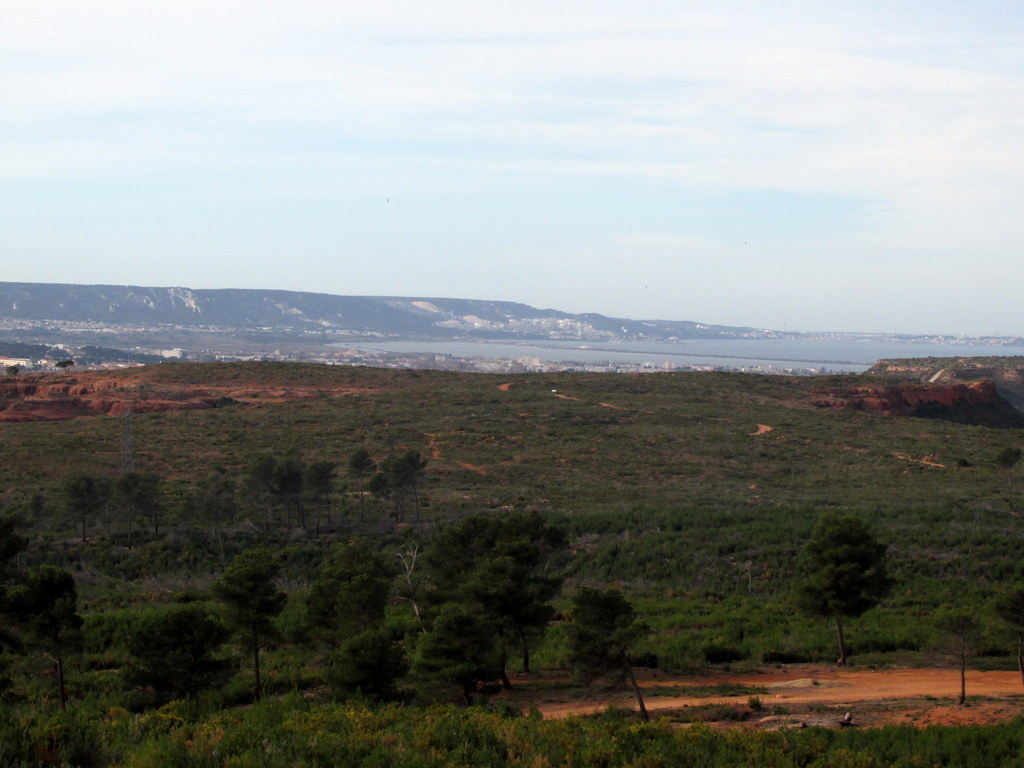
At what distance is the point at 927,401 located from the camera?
6650 cm

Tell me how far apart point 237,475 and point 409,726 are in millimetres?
29582

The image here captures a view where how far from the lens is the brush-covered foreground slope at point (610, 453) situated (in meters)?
26.7

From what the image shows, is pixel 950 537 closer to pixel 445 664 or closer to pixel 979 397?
pixel 445 664

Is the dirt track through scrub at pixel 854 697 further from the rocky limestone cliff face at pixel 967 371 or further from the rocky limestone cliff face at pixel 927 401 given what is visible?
the rocky limestone cliff face at pixel 967 371

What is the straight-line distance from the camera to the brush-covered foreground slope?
26734 millimetres

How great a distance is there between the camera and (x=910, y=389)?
217ft

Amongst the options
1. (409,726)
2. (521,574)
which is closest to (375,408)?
(521,574)

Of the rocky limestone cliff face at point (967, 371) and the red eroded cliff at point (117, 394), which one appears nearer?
the red eroded cliff at point (117, 394)

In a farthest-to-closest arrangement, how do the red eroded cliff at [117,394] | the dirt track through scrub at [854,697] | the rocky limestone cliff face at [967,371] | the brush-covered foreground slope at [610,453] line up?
the rocky limestone cliff face at [967,371], the red eroded cliff at [117,394], the brush-covered foreground slope at [610,453], the dirt track through scrub at [854,697]

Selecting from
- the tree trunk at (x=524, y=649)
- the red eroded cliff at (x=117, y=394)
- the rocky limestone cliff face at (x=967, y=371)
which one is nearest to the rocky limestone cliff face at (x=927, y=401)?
the rocky limestone cliff face at (x=967, y=371)

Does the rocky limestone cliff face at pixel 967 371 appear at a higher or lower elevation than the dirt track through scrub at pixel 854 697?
higher

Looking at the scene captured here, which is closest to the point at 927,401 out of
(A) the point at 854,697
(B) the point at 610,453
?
(B) the point at 610,453

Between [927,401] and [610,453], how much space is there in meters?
35.0

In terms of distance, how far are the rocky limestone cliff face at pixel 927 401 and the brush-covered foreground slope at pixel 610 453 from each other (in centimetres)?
182
